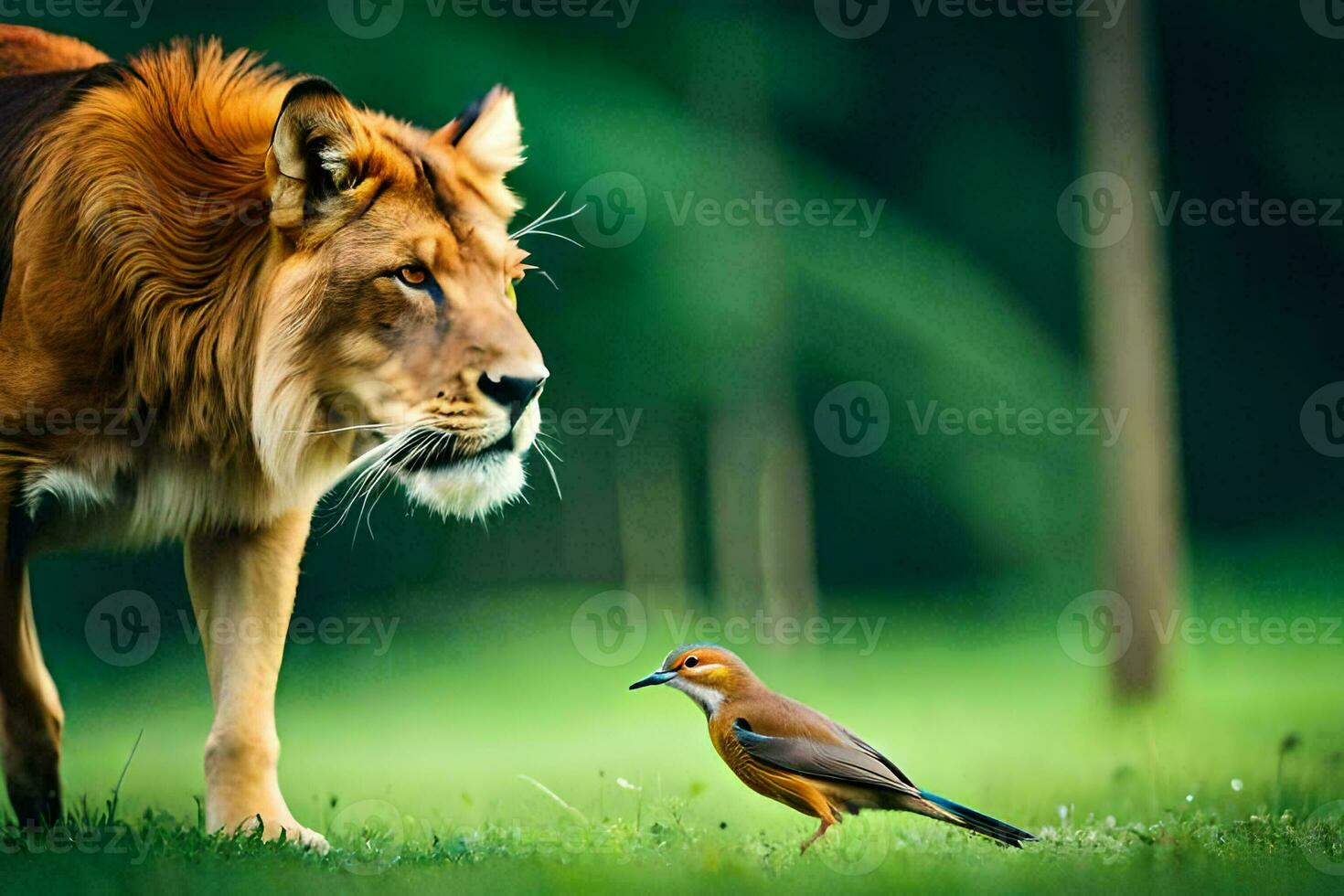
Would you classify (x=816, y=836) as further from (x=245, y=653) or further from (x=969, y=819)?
(x=245, y=653)

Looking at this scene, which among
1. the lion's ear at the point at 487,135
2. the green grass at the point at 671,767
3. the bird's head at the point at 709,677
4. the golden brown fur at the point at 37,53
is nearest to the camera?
the green grass at the point at 671,767

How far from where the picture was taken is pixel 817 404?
16797 millimetres

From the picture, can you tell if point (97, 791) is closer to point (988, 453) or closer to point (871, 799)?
point (871, 799)

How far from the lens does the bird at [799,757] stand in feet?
15.3

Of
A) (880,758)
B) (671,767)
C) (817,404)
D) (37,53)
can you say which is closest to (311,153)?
(37,53)

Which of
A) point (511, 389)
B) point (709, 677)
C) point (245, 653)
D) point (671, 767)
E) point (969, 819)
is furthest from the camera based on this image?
point (671, 767)

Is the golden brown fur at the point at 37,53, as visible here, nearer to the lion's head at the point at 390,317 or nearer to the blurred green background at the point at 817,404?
the lion's head at the point at 390,317

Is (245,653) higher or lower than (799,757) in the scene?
higher

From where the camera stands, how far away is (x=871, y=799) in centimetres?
476

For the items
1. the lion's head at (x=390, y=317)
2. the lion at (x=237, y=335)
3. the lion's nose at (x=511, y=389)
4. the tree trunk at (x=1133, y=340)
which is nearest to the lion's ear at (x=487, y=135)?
the lion at (x=237, y=335)

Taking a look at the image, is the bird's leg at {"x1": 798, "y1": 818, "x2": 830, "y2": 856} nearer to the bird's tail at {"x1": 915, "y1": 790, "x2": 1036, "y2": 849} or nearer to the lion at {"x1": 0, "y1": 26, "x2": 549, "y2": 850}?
the bird's tail at {"x1": 915, "y1": 790, "x2": 1036, "y2": 849}

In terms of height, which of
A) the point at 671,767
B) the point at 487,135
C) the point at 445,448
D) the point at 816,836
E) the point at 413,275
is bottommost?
the point at 671,767

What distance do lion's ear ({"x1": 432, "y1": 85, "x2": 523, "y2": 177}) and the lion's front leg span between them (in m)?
1.39

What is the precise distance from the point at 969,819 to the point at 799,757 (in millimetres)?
509
